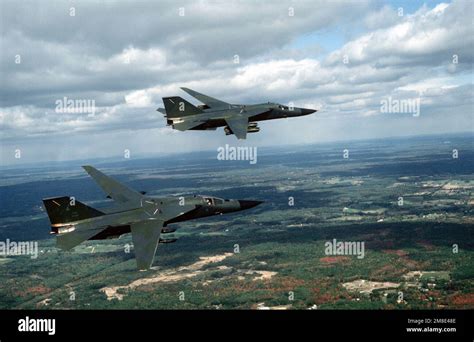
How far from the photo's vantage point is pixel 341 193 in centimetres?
17375

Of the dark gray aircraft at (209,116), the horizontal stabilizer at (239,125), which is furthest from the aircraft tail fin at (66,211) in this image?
the horizontal stabilizer at (239,125)

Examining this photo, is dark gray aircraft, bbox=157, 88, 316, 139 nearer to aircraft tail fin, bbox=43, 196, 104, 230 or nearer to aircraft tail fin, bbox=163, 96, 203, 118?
aircraft tail fin, bbox=163, 96, 203, 118

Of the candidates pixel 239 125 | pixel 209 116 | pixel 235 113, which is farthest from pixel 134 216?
pixel 235 113

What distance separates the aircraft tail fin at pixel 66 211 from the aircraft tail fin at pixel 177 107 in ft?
32.1

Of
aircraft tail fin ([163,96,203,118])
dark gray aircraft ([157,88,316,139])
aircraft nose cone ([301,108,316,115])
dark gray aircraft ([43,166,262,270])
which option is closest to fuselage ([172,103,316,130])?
dark gray aircraft ([157,88,316,139])

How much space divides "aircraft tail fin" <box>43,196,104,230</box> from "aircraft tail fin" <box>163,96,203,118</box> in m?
9.79

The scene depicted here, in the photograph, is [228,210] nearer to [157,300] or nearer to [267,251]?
[157,300]

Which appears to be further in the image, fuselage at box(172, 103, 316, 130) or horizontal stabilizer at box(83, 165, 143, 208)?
fuselage at box(172, 103, 316, 130)

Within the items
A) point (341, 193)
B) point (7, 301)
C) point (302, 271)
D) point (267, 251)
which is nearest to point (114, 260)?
point (7, 301)

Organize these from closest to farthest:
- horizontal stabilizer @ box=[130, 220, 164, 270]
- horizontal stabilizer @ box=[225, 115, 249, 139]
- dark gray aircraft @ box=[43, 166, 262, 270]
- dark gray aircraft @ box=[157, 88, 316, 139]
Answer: horizontal stabilizer @ box=[130, 220, 164, 270] < dark gray aircraft @ box=[43, 166, 262, 270] < horizontal stabilizer @ box=[225, 115, 249, 139] < dark gray aircraft @ box=[157, 88, 316, 139]

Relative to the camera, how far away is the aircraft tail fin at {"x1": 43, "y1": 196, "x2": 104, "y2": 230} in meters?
26.5

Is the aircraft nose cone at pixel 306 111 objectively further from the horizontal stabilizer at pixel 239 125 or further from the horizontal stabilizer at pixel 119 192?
the horizontal stabilizer at pixel 119 192

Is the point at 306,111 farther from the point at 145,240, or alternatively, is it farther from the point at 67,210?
the point at 67,210
